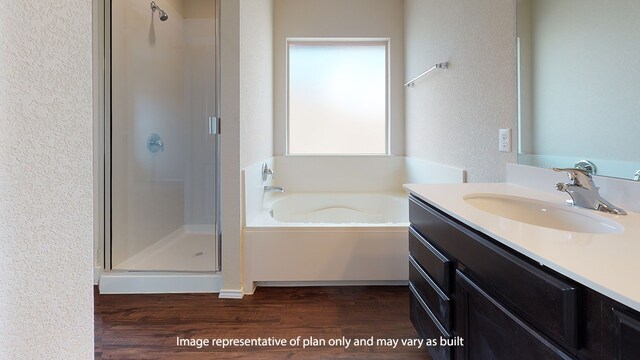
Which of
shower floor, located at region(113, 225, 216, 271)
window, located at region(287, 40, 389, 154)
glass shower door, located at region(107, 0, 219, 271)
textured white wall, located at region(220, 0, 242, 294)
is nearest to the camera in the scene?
textured white wall, located at region(220, 0, 242, 294)

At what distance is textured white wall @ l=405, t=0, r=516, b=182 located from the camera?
1542 millimetres

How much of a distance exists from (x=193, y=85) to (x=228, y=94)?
3.59ft

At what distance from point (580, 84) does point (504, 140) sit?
0.40 metres

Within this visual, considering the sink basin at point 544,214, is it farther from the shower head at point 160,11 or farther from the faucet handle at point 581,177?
the shower head at point 160,11

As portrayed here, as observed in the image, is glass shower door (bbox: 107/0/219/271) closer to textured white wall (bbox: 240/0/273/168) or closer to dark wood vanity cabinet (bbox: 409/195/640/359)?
textured white wall (bbox: 240/0/273/168)

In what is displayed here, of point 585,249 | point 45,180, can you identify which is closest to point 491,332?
point 585,249

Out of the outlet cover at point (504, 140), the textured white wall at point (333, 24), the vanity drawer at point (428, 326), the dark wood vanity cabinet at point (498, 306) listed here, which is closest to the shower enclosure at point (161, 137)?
the textured white wall at point (333, 24)

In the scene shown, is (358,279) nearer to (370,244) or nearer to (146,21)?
(370,244)

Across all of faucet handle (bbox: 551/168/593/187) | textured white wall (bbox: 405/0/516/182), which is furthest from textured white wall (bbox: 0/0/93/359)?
textured white wall (bbox: 405/0/516/182)

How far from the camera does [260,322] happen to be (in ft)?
5.61

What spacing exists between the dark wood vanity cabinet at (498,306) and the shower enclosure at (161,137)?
4.46 feet

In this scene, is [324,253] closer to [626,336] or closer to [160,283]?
[160,283]

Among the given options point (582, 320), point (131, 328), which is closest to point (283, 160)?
point (131, 328)

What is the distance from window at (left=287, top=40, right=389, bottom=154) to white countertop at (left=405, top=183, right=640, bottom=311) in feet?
7.88
